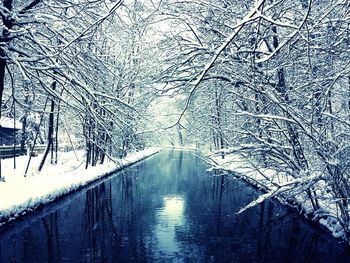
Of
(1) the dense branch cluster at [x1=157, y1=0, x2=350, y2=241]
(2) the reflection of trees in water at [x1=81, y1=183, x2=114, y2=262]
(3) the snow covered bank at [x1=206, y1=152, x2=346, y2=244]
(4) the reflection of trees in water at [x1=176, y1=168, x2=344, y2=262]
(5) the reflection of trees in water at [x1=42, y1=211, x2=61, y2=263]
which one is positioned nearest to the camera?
(3) the snow covered bank at [x1=206, y1=152, x2=346, y2=244]

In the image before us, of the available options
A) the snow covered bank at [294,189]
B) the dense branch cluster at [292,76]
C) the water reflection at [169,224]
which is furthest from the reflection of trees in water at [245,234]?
the dense branch cluster at [292,76]

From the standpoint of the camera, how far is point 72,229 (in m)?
12.2

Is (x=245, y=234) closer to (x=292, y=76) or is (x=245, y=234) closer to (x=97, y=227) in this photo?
(x=97, y=227)

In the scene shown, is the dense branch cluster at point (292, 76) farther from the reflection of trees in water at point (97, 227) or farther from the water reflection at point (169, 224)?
the reflection of trees in water at point (97, 227)

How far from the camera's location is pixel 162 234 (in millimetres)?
12039

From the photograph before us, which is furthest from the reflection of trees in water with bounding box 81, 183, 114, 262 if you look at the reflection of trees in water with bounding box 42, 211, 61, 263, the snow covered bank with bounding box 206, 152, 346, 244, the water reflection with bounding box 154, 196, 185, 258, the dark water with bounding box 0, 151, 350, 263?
the snow covered bank with bounding box 206, 152, 346, 244

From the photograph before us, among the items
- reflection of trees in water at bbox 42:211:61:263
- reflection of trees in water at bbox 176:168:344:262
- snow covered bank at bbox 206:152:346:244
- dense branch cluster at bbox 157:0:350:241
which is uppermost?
dense branch cluster at bbox 157:0:350:241

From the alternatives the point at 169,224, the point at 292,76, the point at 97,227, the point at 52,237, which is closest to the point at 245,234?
the point at 169,224

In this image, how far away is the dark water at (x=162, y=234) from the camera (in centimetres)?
985

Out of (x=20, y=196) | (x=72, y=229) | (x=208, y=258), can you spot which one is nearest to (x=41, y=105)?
(x=20, y=196)

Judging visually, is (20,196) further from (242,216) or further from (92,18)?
(242,216)

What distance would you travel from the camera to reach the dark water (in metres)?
9.85

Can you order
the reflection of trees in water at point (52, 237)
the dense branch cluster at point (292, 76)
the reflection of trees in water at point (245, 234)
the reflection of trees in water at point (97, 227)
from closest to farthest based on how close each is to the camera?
1. the dense branch cluster at point (292, 76)
2. the reflection of trees in water at point (52, 237)
3. the reflection of trees in water at point (97, 227)
4. the reflection of trees in water at point (245, 234)

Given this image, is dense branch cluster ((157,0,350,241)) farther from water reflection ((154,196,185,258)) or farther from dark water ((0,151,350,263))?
water reflection ((154,196,185,258))
